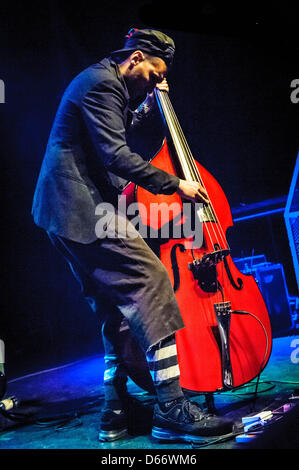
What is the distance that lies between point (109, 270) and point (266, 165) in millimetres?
4233

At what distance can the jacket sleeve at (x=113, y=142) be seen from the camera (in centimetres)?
157

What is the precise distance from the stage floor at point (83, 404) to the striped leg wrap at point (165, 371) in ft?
0.61

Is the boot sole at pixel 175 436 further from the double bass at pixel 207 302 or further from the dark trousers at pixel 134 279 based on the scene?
the dark trousers at pixel 134 279

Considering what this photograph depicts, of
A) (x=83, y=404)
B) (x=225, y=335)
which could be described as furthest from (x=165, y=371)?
(x=83, y=404)

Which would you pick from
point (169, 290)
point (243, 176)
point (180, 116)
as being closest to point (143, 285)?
point (169, 290)

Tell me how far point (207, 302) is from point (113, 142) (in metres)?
0.83

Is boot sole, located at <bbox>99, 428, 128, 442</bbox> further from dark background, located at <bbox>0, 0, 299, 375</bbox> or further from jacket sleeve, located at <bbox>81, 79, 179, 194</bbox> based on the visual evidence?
dark background, located at <bbox>0, 0, 299, 375</bbox>

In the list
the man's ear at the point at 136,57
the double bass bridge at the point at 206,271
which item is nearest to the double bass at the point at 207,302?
the double bass bridge at the point at 206,271

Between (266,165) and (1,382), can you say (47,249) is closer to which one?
(1,382)

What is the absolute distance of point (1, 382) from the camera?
2.17 metres

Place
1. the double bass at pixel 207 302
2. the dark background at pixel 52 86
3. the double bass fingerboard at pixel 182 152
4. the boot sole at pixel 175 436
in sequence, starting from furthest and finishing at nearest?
the dark background at pixel 52 86
the double bass fingerboard at pixel 182 152
the double bass at pixel 207 302
the boot sole at pixel 175 436

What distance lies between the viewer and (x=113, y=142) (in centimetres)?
157

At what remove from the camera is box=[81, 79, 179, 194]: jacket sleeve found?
157 cm
